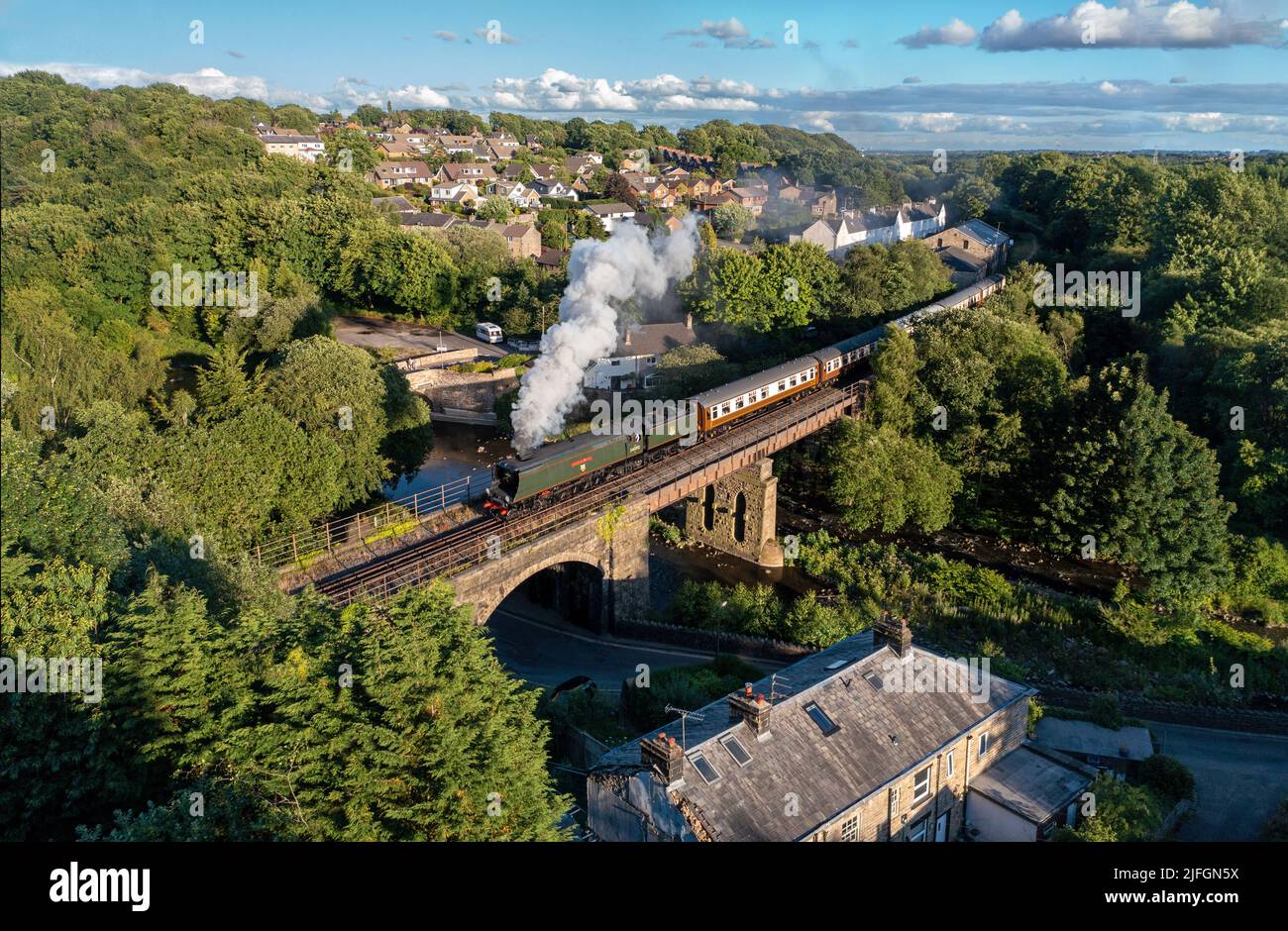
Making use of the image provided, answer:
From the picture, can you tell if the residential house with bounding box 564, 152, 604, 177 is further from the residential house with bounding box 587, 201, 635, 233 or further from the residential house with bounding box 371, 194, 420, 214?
the residential house with bounding box 371, 194, 420, 214

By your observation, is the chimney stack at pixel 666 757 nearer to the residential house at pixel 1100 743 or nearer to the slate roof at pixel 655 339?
the residential house at pixel 1100 743

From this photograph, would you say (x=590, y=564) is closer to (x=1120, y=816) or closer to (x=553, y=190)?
(x=1120, y=816)

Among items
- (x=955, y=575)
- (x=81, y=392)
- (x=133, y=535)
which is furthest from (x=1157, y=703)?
(x=81, y=392)

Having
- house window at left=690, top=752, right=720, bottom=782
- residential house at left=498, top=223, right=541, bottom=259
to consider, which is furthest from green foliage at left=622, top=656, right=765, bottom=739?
residential house at left=498, top=223, right=541, bottom=259

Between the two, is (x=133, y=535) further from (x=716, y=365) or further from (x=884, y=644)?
(x=716, y=365)

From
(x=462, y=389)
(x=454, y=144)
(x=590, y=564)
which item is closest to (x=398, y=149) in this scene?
(x=454, y=144)

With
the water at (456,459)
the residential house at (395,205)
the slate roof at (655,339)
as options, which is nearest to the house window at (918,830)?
the water at (456,459)
